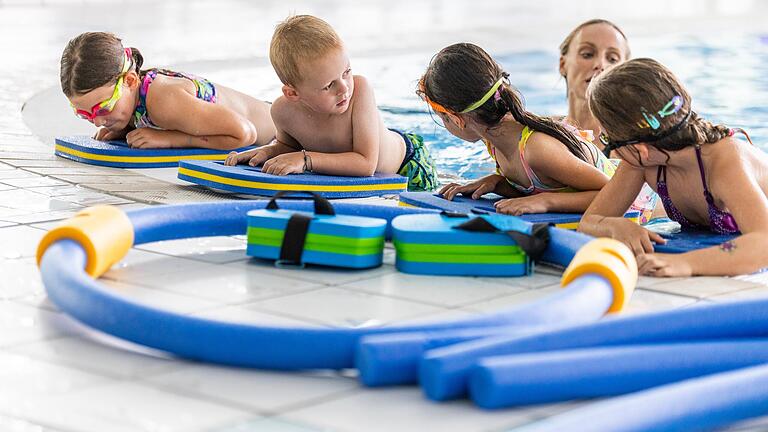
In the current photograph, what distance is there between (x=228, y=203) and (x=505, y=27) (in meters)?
11.2

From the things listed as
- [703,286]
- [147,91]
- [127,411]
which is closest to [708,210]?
[703,286]

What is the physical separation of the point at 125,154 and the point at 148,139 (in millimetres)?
156

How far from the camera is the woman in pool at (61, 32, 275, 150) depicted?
14.1ft

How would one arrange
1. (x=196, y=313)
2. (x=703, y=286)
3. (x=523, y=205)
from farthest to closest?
(x=523, y=205) → (x=703, y=286) → (x=196, y=313)

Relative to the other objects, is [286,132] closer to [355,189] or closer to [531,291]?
[355,189]

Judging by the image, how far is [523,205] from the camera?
3.33m

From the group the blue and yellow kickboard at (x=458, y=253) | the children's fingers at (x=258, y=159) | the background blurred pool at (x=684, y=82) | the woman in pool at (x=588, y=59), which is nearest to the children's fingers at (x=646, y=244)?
the blue and yellow kickboard at (x=458, y=253)

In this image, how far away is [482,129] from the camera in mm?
3508

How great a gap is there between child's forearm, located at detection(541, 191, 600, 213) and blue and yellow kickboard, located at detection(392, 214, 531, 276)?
29.4 inches

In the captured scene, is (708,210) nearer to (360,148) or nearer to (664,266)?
(664,266)

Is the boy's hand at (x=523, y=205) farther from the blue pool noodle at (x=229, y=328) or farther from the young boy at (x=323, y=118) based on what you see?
the blue pool noodle at (x=229, y=328)

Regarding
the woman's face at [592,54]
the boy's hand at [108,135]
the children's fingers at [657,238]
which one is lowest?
the children's fingers at [657,238]

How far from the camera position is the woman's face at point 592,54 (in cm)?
486

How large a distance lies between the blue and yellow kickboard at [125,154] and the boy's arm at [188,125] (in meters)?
0.05
